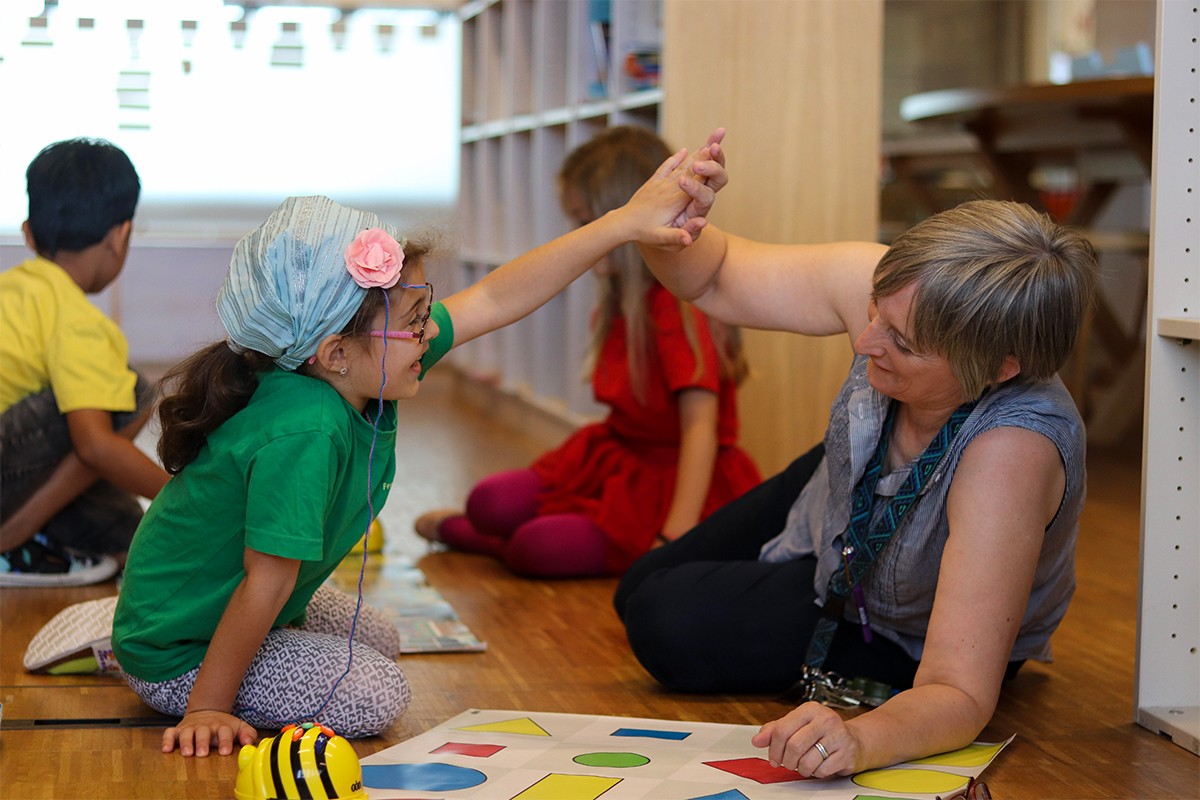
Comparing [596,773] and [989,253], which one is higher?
[989,253]

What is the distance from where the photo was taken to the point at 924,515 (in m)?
1.45

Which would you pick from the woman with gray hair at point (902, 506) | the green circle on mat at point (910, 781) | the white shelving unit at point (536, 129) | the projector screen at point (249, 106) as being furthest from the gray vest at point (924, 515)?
the projector screen at point (249, 106)

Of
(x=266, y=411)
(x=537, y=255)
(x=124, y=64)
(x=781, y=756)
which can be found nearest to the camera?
(x=781, y=756)

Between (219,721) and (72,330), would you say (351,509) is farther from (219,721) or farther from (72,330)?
(72,330)

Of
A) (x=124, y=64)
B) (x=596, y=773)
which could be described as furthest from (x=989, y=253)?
(x=124, y=64)

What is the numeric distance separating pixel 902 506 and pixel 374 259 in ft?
2.03

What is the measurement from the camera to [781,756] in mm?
1197

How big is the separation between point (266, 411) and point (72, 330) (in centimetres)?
84

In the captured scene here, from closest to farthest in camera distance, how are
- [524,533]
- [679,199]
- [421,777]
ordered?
[421,777]
[679,199]
[524,533]

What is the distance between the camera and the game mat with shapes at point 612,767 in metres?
1.25

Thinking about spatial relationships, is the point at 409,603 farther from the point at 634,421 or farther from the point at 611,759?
the point at 611,759

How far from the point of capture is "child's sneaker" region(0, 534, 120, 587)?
216cm

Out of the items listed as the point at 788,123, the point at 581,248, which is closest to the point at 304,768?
the point at 581,248

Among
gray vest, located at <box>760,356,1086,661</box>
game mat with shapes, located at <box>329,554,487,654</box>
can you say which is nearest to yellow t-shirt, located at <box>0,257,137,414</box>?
game mat with shapes, located at <box>329,554,487,654</box>
